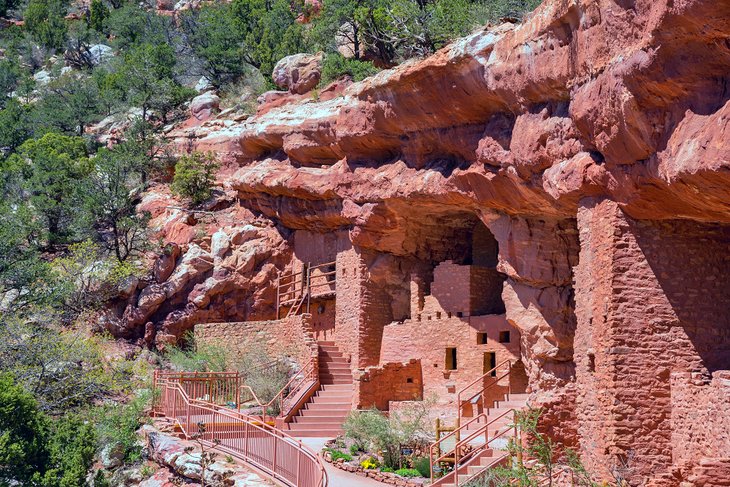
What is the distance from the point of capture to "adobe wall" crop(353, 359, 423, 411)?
2800 centimetres

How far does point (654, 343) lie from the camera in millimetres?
19984

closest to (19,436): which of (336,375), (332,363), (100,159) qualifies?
(336,375)

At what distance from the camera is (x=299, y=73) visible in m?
38.7

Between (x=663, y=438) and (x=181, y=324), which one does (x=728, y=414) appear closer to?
(x=663, y=438)

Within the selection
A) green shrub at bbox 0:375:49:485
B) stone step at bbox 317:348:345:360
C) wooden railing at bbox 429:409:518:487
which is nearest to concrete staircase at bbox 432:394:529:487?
wooden railing at bbox 429:409:518:487

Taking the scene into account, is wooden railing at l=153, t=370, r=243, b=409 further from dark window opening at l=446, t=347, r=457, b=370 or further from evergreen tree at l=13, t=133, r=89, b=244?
evergreen tree at l=13, t=133, r=89, b=244

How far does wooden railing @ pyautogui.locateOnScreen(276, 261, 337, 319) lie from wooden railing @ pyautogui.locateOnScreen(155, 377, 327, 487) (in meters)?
7.19

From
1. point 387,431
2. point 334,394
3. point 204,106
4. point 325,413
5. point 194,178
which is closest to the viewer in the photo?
point 387,431

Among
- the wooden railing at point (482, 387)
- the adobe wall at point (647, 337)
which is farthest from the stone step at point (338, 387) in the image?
the adobe wall at point (647, 337)

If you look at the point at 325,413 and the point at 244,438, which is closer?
the point at 244,438

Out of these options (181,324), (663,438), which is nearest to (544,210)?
(663,438)

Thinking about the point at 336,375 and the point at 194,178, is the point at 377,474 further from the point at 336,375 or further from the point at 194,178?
the point at 194,178

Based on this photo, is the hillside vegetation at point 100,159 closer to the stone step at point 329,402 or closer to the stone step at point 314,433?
the stone step at point 314,433

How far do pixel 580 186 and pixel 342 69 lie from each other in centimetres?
1804
